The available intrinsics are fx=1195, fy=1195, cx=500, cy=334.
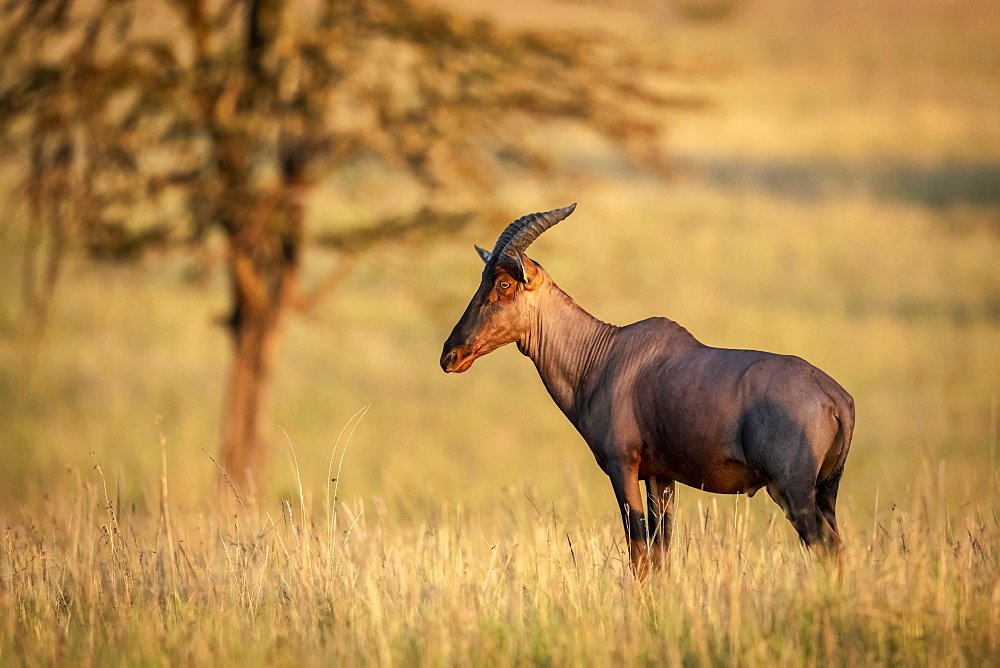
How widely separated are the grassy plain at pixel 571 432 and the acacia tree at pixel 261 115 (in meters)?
0.72

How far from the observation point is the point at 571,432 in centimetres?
2202

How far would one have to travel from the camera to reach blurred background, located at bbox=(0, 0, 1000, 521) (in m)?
13.4

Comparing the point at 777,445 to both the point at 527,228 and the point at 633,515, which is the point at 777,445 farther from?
the point at 527,228

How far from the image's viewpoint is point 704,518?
290 inches

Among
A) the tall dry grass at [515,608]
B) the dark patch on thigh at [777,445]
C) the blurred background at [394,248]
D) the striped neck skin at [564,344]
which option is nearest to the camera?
the tall dry grass at [515,608]

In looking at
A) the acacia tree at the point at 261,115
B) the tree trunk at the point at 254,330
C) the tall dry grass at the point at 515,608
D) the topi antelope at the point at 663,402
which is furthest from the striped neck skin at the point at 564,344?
the tree trunk at the point at 254,330

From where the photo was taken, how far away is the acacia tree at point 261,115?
517 inches

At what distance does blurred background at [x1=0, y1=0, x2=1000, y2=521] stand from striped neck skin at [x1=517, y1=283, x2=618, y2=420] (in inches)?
72.9

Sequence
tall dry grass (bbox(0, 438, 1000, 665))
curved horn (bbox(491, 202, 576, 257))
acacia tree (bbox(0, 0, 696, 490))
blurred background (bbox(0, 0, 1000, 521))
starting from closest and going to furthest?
tall dry grass (bbox(0, 438, 1000, 665)) → curved horn (bbox(491, 202, 576, 257)) → acacia tree (bbox(0, 0, 696, 490)) → blurred background (bbox(0, 0, 1000, 521))

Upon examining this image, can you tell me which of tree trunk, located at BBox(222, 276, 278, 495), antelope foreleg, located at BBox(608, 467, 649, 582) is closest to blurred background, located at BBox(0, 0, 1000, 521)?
tree trunk, located at BBox(222, 276, 278, 495)

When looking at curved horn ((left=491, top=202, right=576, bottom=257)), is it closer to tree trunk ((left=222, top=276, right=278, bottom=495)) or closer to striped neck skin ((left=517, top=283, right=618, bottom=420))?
striped neck skin ((left=517, top=283, right=618, bottom=420))

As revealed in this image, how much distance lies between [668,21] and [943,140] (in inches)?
850

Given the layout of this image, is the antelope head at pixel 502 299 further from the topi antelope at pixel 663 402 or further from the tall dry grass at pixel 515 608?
the tall dry grass at pixel 515 608

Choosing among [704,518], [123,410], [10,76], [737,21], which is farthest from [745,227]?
[737,21]
